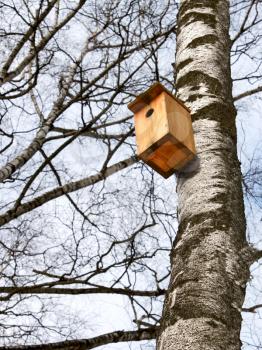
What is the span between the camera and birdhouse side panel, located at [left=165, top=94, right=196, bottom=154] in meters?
1.75

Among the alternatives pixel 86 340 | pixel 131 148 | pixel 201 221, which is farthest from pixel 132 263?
pixel 201 221

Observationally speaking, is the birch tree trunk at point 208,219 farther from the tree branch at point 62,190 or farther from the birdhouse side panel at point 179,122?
the tree branch at point 62,190

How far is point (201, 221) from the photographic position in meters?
1.45

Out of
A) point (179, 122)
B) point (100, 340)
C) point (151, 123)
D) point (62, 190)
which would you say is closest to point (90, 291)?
point (100, 340)

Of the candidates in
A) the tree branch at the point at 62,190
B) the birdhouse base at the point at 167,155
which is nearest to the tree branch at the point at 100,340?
the tree branch at the point at 62,190

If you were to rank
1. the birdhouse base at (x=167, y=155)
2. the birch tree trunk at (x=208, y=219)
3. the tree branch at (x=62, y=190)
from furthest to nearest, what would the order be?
the tree branch at (x=62, y=190), the birdhouse base at (x=167, y=155), the birch tree trunk at (x=208, y=219)

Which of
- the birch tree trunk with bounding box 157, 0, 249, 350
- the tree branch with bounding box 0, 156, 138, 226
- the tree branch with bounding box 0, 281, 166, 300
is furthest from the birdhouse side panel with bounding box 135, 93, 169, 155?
the tree branch with bounding box 0, 281, 166, 300

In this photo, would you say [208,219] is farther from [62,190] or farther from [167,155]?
[62,190]

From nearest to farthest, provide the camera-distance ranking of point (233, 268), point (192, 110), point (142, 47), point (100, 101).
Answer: point (233, 268), point (192, 110), point (142, 47), point (100, 101)

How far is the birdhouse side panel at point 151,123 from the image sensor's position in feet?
6.15

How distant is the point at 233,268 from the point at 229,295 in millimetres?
92

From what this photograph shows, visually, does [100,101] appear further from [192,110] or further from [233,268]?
[233,268]

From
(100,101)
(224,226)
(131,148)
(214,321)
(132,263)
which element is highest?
(100,101)

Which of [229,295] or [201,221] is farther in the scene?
[201,221]
